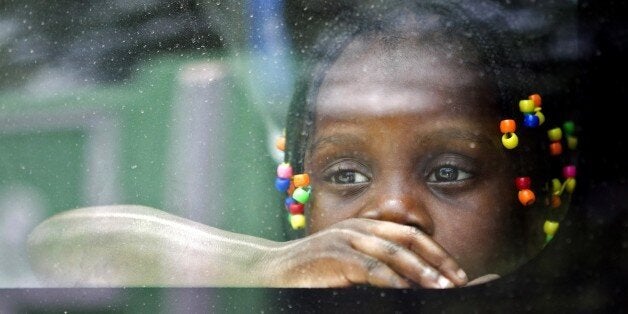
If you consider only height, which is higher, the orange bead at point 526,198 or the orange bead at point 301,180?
the orange bead at point 301,180

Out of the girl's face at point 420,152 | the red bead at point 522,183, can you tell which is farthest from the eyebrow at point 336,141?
the red bead at point 522,183

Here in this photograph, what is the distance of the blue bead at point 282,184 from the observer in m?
0.96

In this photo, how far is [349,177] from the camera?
0.90 metres

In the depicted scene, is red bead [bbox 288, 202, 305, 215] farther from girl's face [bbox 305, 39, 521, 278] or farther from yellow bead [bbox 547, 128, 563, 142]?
yellow bead [bbox 547, 128, 563, 142]

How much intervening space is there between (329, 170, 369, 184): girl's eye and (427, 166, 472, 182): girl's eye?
8 centimetres

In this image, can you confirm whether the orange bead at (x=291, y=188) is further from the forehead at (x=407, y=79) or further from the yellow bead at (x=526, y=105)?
the yellow bead at (x=526, y=105)

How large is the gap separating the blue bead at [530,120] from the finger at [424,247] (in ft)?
0.68

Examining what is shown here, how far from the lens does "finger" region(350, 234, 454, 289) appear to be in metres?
0.83

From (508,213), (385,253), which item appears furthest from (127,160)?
(508,213)

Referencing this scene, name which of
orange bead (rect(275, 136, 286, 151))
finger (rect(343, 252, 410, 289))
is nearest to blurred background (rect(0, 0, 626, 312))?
orange bead (rect(275, 136, 286, 151))

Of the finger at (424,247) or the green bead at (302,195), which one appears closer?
the finger at (424,247)

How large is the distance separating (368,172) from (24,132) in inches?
22.0

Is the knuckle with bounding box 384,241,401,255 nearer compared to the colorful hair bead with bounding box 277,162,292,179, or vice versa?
the knuckle with bounding box 384,241,401,255

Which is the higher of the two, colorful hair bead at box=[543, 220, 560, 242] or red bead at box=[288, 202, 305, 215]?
red bead at box=[288, 202, 305, 215]
